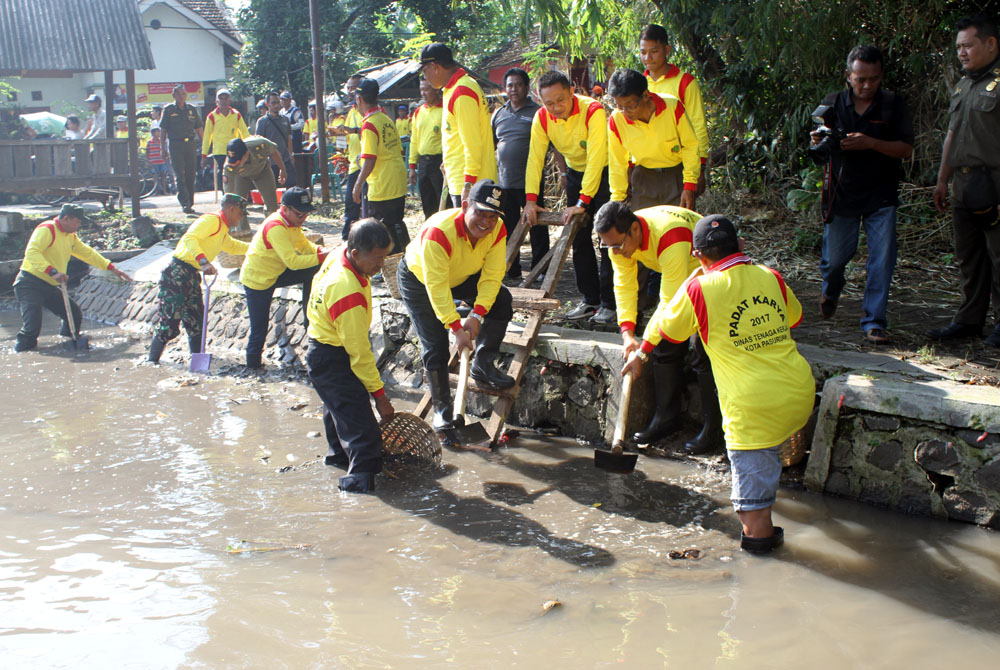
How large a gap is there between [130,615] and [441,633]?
1.43 metres

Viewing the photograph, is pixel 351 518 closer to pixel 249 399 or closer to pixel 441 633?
pixel 441 633

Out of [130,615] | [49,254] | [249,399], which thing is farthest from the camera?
[49,254]

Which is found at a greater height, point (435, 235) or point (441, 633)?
point (435, 235)

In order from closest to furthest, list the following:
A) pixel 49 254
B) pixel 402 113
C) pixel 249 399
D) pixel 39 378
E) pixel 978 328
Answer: pixel 978 328 < pixel 249 399 < pixel 39 378 < pixel 49 254 < pixel 402 113

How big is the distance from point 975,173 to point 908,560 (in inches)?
101

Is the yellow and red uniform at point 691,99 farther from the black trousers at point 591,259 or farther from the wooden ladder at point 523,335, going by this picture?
the wooden ladder at point 523,335

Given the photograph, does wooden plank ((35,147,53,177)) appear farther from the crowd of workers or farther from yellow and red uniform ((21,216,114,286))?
the crowd of workers

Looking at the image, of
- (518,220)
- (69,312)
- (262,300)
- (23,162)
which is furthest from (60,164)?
(518,220)

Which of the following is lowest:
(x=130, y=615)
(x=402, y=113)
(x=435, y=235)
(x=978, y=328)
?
(x=130, y=615)

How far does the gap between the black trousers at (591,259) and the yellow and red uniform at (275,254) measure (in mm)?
2545

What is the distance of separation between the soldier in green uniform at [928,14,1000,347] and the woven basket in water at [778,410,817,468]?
1166 millimetres

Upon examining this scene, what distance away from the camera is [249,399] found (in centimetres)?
764

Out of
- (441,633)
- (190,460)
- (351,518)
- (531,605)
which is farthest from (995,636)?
(190,460)

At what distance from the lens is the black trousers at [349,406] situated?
527 cm
